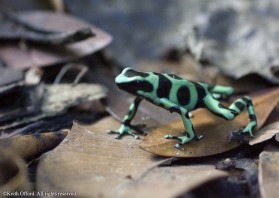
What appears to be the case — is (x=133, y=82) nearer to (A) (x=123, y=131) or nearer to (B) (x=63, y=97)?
(A) (x=123, y=131)

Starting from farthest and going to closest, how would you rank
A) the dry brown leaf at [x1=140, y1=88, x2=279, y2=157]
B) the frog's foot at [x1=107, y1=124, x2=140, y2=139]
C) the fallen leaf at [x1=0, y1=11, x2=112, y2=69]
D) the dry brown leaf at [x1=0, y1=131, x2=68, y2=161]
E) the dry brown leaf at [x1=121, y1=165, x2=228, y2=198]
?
the fallen leaf at [x1=0, y1=11, x2=112, y2=69], the frog's foot at [x1=107, y1=124, x2=140, y2=139], the dry brown leaf at [x1=140, y1=88, x2=279, y2=157], the dry brown leaf at [x1=0, y1=131, x2=68, y2=161], the dry brown leaf at [x1=121, y1=165, x2=228, y2=198]

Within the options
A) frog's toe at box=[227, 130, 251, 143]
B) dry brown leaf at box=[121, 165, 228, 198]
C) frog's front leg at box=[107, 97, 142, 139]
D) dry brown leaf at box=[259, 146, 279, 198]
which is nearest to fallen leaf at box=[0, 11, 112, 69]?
frog's front leg at box=[107, 97, 142, 139]

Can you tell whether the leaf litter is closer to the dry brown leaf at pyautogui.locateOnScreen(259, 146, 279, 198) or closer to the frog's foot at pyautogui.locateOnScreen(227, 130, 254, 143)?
the dry brown leaf at pyautogui.locateOnScreen(259, 146, 279, 198)

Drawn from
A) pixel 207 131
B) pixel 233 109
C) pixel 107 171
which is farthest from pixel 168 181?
pixel 233 109

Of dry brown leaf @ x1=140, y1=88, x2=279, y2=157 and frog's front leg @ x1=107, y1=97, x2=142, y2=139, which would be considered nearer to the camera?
dry brown leaf @ x1=140, y1=88, x2=279, y2=157

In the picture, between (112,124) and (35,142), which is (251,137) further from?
(35,142)

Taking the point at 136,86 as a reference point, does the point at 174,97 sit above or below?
below

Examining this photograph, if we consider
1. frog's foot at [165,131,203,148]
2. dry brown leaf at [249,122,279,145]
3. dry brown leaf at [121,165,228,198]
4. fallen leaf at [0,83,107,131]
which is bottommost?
fallen leaf at [0,83,107,131]

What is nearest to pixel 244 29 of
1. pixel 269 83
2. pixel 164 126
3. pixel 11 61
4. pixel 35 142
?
pixel 269 83
